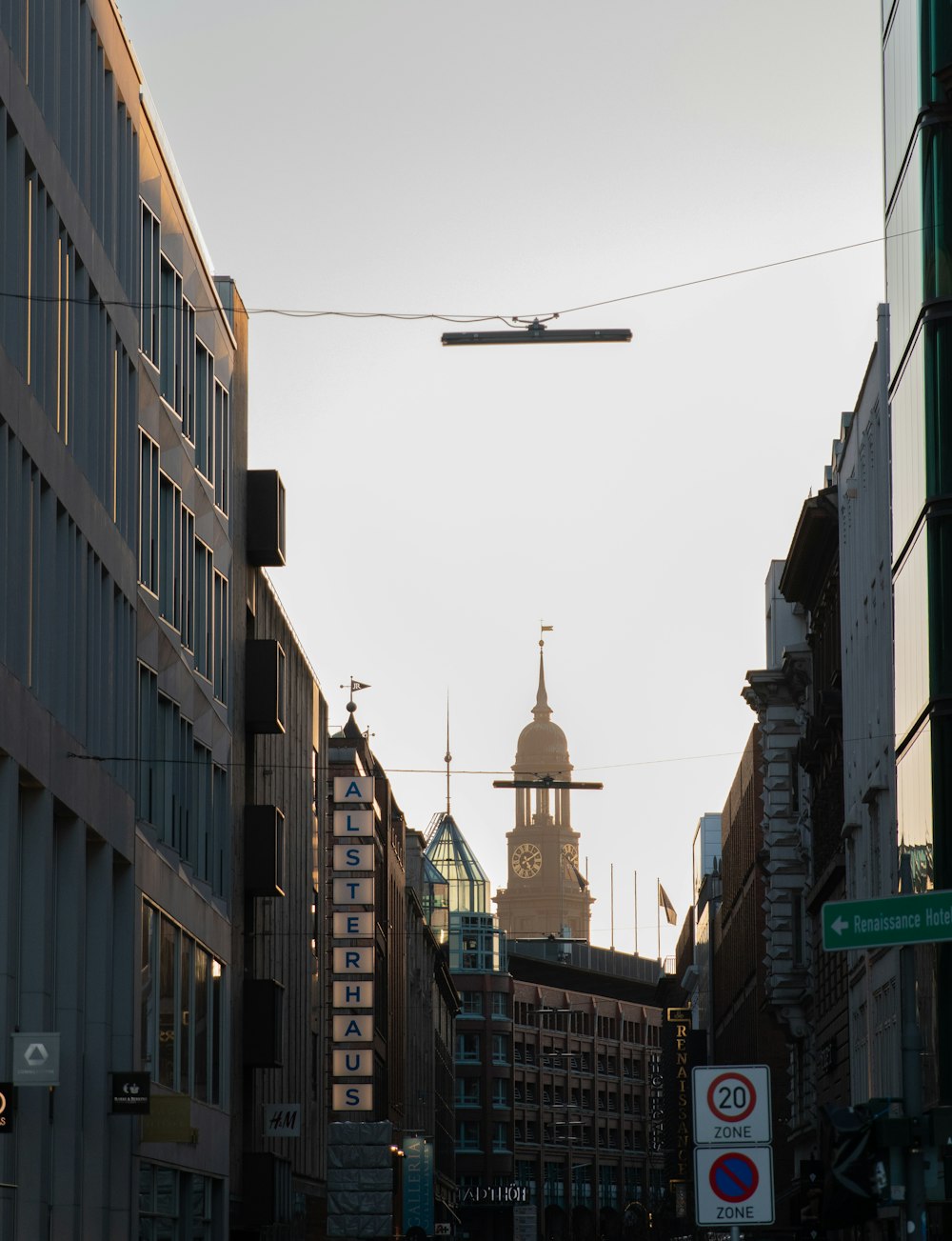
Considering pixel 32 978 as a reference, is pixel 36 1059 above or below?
below

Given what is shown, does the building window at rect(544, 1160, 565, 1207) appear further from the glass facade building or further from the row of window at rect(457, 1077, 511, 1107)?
the glass facade building

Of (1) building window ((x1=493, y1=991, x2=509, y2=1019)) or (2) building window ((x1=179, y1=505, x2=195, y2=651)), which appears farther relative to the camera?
(1) building window ((x1=493, y1=991, x2=509, y2=1019))

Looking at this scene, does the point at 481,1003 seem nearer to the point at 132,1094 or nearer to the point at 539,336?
the point at 132,1094

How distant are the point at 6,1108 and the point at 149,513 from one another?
571 inches

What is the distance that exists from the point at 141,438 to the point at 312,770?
28652 millimetres

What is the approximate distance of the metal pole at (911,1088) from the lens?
15070mm

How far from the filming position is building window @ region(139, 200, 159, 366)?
38.5m

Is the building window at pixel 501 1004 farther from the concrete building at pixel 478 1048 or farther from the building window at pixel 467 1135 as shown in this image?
the building window at pixel 467 1135

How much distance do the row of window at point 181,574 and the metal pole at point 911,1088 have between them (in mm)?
23839

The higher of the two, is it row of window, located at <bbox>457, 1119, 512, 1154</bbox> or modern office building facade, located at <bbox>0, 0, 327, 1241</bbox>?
modern office building facade, located at <bbox>0, 0, 327, 1241</bbox>

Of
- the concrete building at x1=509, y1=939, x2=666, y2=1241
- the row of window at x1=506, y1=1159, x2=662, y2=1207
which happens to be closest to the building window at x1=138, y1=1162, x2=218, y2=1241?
the concrete building at x1=509, y1=939, x2=666, y2=1241

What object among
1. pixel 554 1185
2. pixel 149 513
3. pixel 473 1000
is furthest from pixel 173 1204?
pixel 554 1185

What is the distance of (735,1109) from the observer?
14047 mm

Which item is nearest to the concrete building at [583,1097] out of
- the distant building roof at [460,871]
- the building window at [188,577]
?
the distant building roof at [460,871]
